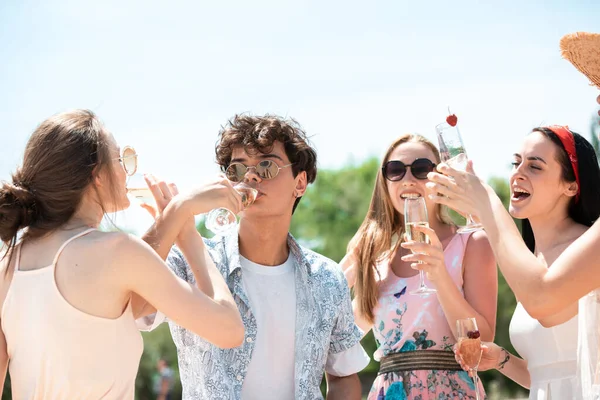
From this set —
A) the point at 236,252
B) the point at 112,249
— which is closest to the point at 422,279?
the point at 236,252

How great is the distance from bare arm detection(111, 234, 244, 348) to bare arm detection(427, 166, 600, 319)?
1.42m

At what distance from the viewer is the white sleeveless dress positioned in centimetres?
448

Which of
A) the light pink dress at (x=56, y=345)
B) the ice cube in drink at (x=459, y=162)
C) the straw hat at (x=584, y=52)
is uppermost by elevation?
the straw hat at (x=584, y=52)

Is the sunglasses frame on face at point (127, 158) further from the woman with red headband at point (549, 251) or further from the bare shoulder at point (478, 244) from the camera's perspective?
the bare shoulder at point (478, 244)

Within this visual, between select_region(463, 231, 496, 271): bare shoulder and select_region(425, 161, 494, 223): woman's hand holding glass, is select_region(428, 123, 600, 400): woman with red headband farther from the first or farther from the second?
select_region(463, 231, 496, 271): bare shoulder

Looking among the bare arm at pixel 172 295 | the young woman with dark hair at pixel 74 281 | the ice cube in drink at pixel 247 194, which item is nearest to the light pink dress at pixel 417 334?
the ice cube in drink at pixel 247 194

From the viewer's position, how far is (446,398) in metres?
4.94

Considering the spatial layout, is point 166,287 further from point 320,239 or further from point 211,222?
Result: point 320,239

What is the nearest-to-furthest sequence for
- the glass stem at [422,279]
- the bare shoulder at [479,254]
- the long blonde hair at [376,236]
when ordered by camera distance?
the glass stem at [422,279], the bare shoulder at [479,254], the long blonde hair at [376,236]

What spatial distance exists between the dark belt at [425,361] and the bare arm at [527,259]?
1.32 meters

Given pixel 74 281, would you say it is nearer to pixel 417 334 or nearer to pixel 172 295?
pixel 172 295

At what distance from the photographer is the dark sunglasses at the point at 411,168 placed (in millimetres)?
5555

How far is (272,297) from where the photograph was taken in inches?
189

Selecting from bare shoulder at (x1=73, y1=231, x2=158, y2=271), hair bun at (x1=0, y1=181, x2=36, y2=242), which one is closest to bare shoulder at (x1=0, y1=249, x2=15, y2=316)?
hair bun at (x1=0, y1=181, x2=36, y2=242)
